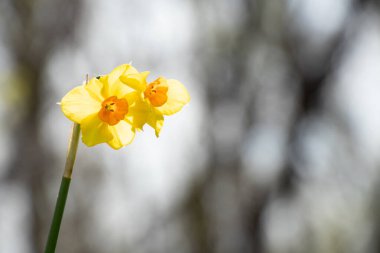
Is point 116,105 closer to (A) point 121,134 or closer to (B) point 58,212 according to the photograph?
(A) point 121,134

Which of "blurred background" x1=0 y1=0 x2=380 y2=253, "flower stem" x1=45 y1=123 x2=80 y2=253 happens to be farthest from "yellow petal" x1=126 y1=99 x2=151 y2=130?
"blurred background" x1=0 y1=0 x2=380 y2=253

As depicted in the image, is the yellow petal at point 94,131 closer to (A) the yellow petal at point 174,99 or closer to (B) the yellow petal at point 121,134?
(B) the yellow petal at point 121,134

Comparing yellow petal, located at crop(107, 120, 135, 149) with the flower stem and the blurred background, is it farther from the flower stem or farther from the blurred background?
the blurred background

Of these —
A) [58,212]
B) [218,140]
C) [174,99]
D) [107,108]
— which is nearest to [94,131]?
[107,108]

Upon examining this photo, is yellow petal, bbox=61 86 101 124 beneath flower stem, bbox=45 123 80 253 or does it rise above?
above

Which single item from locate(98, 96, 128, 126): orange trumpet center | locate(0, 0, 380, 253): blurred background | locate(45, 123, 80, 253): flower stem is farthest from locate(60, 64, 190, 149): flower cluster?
locate(0, 0, 380, 253): blurred background

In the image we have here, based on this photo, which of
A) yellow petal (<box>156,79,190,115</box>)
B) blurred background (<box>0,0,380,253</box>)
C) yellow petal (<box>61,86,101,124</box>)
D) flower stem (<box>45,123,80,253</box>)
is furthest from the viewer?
blurred background (<box>0,0,380,253</box>)

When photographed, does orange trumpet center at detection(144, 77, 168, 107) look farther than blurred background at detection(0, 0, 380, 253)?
No

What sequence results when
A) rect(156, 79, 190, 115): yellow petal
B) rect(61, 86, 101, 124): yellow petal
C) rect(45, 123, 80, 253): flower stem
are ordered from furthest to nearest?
rect(156, 79, 190, 115): yellow petal
rect(61, 86, 101, 124): yellow petal
rect(45, 123, 80, 253): flower stem

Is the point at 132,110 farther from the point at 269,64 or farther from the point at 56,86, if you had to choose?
the point at 56,86
